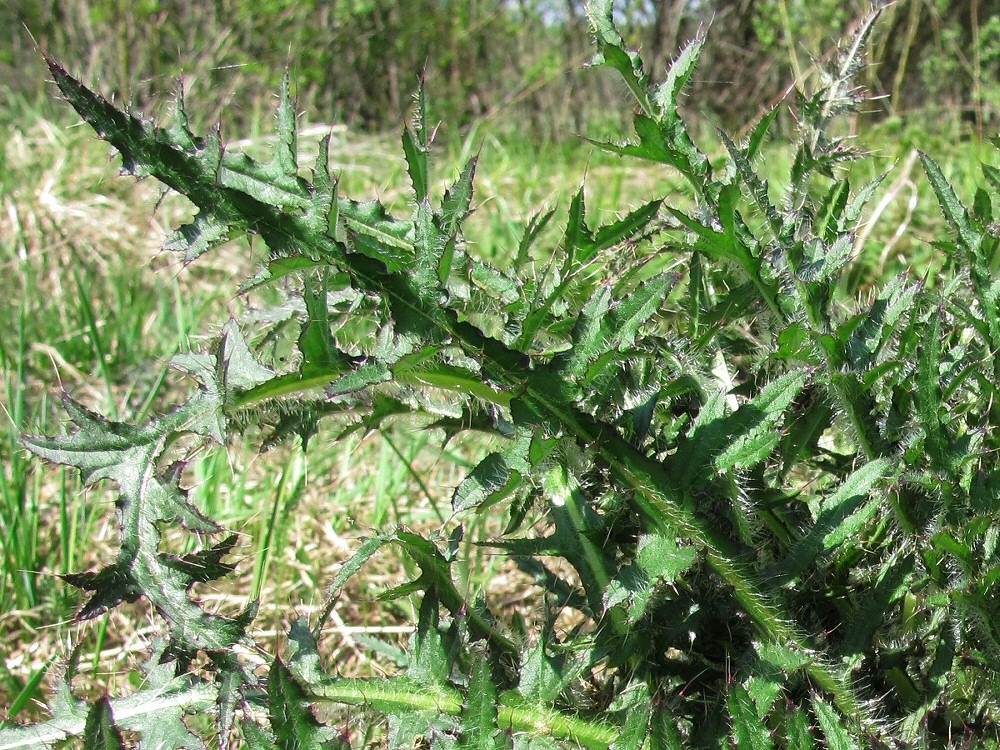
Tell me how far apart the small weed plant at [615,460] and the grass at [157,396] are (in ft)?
0.49

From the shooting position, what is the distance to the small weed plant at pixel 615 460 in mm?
964

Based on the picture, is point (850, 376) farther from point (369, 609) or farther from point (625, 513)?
point (369, 609)

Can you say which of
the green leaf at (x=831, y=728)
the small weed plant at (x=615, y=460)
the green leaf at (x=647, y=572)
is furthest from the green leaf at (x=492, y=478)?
the green leaf at (x=831, y=728)

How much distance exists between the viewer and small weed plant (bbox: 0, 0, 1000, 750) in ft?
Result: 3.16

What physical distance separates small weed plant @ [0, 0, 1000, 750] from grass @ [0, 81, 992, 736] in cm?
15

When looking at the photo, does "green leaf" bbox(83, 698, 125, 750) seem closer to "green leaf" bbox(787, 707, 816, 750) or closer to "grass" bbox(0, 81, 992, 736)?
"grass" bbox(0, 81, 992, 736)

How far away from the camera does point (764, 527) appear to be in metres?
1.17

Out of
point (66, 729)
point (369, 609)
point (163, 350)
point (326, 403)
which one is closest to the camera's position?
point (326, 403)

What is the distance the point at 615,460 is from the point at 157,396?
199 cm

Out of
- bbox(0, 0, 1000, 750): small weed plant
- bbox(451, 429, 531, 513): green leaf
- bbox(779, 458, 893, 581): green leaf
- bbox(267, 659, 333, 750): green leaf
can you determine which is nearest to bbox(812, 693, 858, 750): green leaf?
bbox(0, 0, 1000, 750): small weed plant

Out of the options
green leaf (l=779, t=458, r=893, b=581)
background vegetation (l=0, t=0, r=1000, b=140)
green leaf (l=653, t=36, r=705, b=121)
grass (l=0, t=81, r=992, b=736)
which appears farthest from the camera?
background vegetation (l=0, t=0, r=1000, b=140)

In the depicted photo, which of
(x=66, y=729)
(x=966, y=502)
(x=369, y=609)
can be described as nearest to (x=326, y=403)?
(x=66, y=729)

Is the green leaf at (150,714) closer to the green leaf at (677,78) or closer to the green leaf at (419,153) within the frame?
the green leaf at (419,153)

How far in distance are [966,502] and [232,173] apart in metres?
0.90
